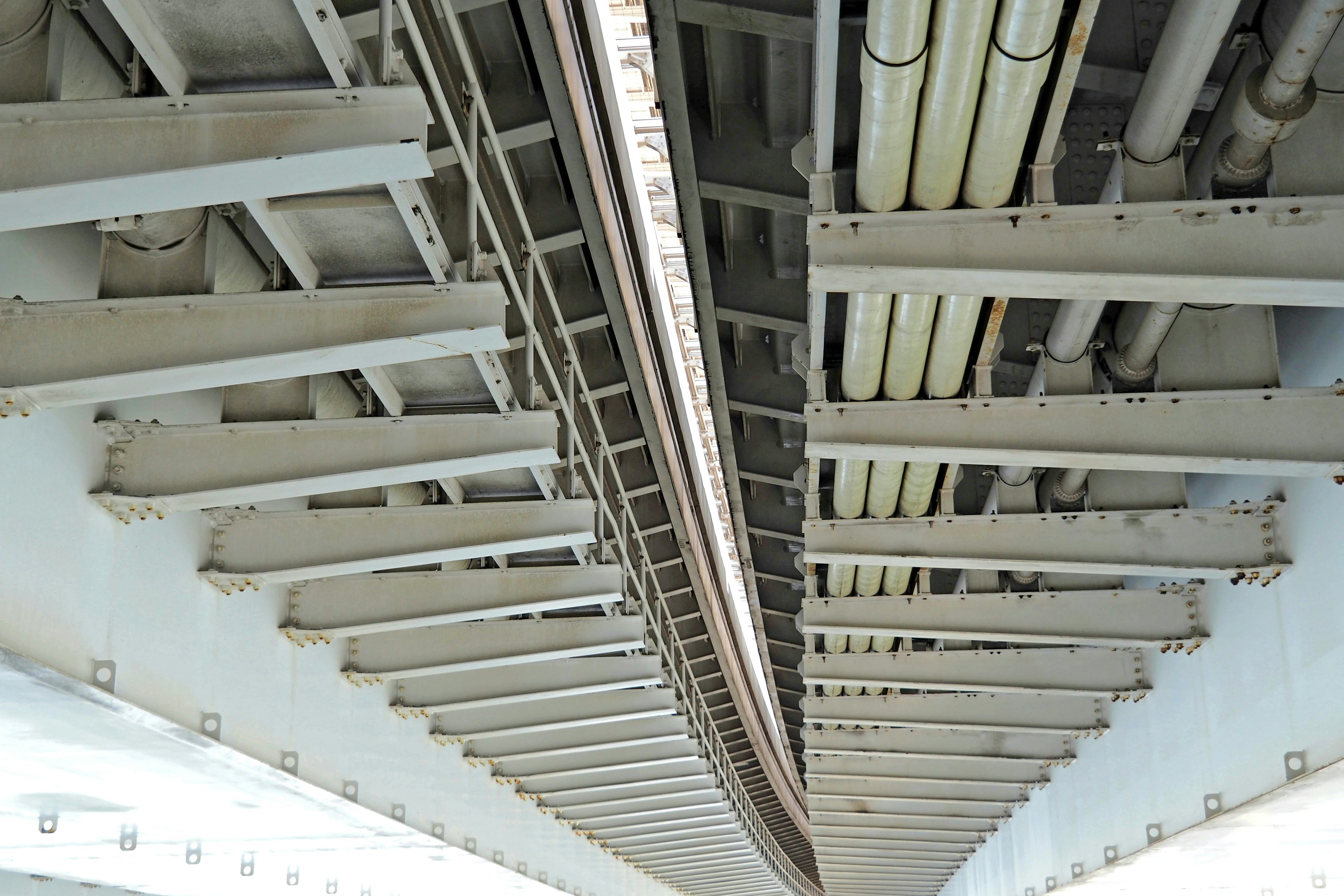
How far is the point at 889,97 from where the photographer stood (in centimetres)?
516

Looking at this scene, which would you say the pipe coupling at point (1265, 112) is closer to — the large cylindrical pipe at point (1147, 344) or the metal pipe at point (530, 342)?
the large cylindrical pipe at point (1147, 344)

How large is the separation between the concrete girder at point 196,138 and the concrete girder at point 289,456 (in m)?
2.45

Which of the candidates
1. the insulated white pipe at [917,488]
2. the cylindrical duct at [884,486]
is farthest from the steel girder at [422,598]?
the insulated white pipe at [917,488]

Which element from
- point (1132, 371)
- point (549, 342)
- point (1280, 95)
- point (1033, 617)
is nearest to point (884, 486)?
point (1132, 371)

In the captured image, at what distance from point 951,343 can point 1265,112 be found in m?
2.08

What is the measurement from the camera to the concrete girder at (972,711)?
43.8 feet

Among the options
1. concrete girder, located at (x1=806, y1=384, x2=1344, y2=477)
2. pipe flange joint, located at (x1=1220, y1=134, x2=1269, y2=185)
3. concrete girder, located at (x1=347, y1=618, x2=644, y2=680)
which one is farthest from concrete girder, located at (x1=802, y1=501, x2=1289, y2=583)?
pipe flange joint, located at (x1=1220, y1=134, x2=1269, y2=185)

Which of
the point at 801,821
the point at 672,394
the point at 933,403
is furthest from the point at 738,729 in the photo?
the point at 933,403

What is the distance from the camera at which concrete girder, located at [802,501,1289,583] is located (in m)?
8.38

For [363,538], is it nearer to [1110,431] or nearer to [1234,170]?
[1110,431]

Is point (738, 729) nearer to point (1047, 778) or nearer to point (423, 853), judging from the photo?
point (1047, 778)

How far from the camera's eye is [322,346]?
5754mm

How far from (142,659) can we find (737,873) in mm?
27397

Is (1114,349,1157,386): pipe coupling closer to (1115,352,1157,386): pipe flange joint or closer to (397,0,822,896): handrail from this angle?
(1115,352,1157,386): pipe flange joint
